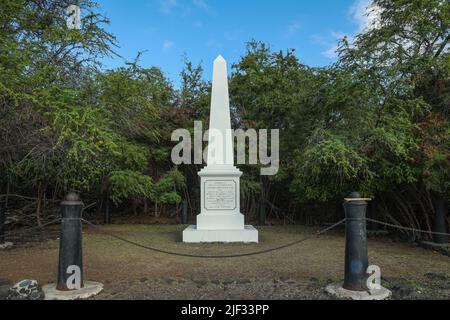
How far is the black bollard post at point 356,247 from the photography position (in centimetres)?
502

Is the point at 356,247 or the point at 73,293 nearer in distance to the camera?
the point at 73,293

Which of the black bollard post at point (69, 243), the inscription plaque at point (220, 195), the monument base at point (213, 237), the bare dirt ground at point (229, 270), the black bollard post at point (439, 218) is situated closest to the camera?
the black bollard post at point (69, 243)

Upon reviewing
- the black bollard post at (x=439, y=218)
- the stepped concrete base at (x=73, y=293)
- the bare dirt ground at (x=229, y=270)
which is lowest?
the bare dirt ground at (x=229, y=270)

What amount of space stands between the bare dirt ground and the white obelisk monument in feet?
1.57

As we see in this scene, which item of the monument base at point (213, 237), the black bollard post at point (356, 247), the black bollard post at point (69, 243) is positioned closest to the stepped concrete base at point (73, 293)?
the black bollard post at point (69, 243)

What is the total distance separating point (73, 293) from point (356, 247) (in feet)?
11.5

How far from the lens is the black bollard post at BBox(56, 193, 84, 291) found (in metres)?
5.02

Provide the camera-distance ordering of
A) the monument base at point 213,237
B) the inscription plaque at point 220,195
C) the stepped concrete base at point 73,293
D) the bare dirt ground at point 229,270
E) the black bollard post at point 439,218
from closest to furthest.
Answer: the stepped concrete base at point 73,293 → the bare dirt ground at point 229,270 → the black bollard post at point 439,218 → the monument base at point 213,237 → the inscription plaque at point 220,195

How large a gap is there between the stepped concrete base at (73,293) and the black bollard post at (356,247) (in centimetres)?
314

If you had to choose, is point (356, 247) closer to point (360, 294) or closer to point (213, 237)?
point (360, 294)

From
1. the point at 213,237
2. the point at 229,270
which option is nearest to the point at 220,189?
the point at 213,237

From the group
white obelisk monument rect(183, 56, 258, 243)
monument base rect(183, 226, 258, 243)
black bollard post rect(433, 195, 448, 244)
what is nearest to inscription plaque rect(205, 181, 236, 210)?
white obelisk monument rect(183, 56, 258, 243)

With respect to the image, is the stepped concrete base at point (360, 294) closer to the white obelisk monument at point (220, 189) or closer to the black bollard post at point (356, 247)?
the black bollard post at point (356, 247)

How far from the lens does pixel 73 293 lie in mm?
4859
